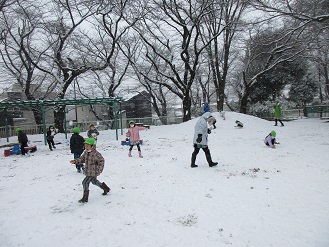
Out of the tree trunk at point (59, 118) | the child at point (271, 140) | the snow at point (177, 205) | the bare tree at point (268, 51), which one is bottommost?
the snow at point (177, 205)

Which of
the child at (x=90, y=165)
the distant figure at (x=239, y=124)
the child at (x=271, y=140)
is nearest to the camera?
the child at (x=90, y=165)

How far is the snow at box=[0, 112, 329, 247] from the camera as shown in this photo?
3754mm

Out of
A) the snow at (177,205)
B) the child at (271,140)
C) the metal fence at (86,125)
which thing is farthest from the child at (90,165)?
the metal fence at (86,125)

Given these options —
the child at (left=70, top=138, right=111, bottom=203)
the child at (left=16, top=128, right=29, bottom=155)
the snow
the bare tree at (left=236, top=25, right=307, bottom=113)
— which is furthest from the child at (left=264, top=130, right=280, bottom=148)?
the child at (left=16, top=128, right=29, bottom=155)

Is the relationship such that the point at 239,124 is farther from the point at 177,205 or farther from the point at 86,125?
the point at 86,125

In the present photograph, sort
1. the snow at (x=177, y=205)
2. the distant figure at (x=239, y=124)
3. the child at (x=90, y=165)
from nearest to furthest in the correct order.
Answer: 1. the snow at (x=177, y=205)
2. the child at (x=90, y=165)
3. the distant figure at (x=239, y=124)

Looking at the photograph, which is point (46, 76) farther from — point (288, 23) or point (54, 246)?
point (54, 246)

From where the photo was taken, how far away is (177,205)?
16.1 ft

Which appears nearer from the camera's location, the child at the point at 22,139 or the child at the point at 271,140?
the child at the point at 271,140

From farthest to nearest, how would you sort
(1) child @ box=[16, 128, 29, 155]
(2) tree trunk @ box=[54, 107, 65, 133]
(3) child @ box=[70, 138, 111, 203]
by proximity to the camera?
(2) tree trunk @ box=[54, 107, 65, 133]
(1) child @ box=[16, 128, 29, 155]
(3) child @ box=[70, 138, 111, 203]

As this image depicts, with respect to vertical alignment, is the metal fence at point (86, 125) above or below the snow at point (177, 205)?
above

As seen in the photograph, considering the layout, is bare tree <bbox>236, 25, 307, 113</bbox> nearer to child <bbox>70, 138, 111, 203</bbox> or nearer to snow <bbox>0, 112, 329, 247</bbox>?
snow <bbox>0, 112, 329, 247</bbox>

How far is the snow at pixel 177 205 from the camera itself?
3.75m

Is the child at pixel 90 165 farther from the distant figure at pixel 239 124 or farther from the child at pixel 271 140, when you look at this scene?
the distant figure at pixel 239 124
